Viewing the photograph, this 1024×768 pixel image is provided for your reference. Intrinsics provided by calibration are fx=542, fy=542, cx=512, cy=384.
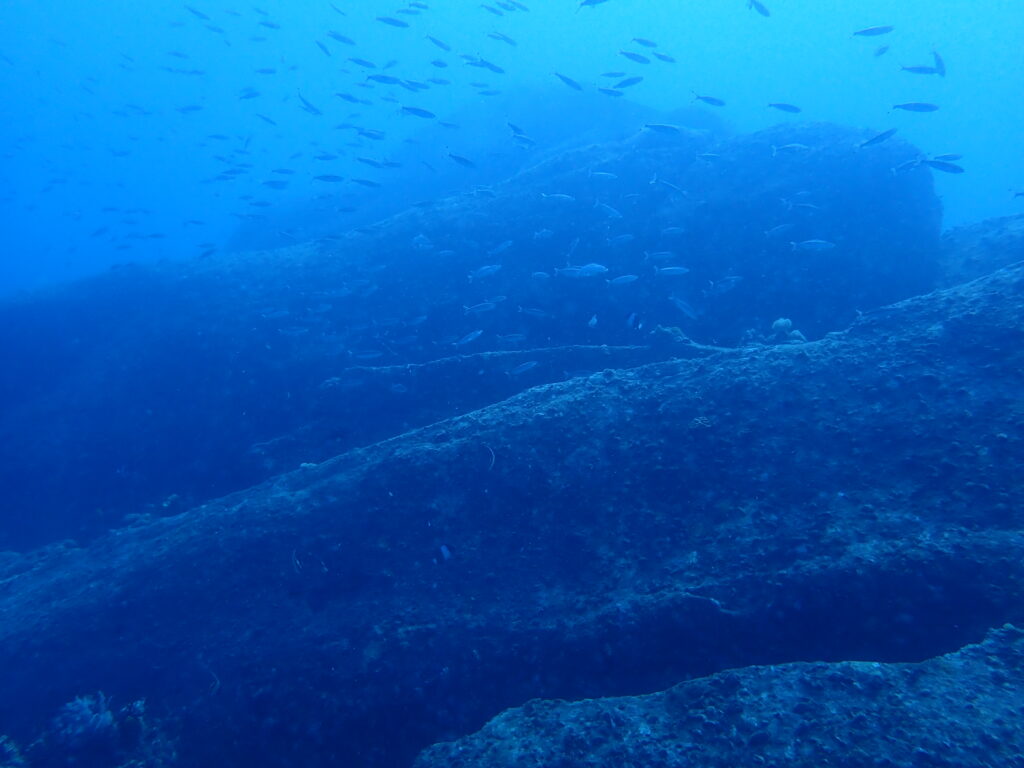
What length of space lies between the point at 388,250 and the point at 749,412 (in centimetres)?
969

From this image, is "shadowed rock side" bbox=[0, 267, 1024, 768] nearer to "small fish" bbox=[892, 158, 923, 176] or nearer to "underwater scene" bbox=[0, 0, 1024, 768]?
"underwater scene" bbox=[0, 0, 1024, 768]

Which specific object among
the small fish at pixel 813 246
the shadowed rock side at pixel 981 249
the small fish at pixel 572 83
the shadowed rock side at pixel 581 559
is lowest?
the shadowed rock side at pixel 581 559

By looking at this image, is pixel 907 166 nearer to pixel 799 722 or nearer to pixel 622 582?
pixel 622 582

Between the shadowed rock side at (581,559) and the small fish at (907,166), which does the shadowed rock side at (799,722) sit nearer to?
the shadowed rock side at (581,559)

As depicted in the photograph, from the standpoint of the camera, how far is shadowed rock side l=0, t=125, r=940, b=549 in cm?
941

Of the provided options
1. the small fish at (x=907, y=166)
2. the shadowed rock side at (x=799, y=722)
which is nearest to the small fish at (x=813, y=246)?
the small fish at (x=907, y=166)

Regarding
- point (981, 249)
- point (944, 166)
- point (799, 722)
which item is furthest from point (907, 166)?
point (799, 722)

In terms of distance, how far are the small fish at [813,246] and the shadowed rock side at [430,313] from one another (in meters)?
0.08

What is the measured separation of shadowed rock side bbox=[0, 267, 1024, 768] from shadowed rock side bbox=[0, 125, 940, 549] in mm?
2385

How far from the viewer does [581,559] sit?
5.39 meters

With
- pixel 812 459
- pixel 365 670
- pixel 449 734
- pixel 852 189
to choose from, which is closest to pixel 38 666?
pixel 365 670

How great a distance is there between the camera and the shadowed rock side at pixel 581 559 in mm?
4445

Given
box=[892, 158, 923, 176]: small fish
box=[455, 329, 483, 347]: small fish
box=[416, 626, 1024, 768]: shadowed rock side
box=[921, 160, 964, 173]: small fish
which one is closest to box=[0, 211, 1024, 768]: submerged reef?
box=[416, 626, 1024, 768]: shadowed rock side

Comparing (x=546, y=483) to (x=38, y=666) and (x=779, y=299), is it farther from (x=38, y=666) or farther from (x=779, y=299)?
(x=779, y=299)
